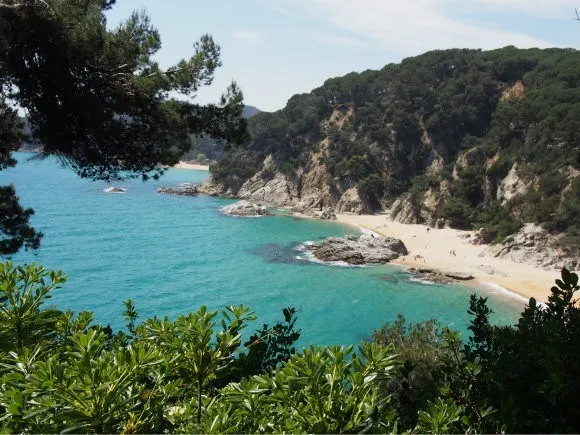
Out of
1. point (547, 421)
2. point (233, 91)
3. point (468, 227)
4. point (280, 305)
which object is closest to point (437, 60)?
point (468, 227)

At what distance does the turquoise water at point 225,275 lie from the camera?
1127 inches

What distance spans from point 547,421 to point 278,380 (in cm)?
173

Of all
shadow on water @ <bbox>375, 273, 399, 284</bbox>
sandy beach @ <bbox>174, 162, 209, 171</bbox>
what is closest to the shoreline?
sandy beach @ <bbox>174, 162, 209, 171</bbox>

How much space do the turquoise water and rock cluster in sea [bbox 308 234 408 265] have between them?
6.83 feet

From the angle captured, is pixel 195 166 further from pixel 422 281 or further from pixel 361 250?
pixel 422 281

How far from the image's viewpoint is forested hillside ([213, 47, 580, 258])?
46.1 meters

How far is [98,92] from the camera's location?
9.02 meters

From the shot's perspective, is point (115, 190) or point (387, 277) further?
point (115, 190)

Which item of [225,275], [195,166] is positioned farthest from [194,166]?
[225,275]

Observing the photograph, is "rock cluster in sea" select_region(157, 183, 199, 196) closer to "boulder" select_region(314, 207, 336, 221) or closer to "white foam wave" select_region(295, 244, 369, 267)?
"boulder" select_region(314, 207, 336, 221)

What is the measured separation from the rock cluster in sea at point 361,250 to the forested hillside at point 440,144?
9.95 meters

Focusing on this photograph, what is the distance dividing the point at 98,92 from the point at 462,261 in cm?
3734

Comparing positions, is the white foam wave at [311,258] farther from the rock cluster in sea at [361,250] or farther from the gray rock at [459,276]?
the gray rock at [459,276]

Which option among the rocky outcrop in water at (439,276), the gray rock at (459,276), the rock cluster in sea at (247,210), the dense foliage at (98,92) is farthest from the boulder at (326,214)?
the dense foliage at (98,92)
